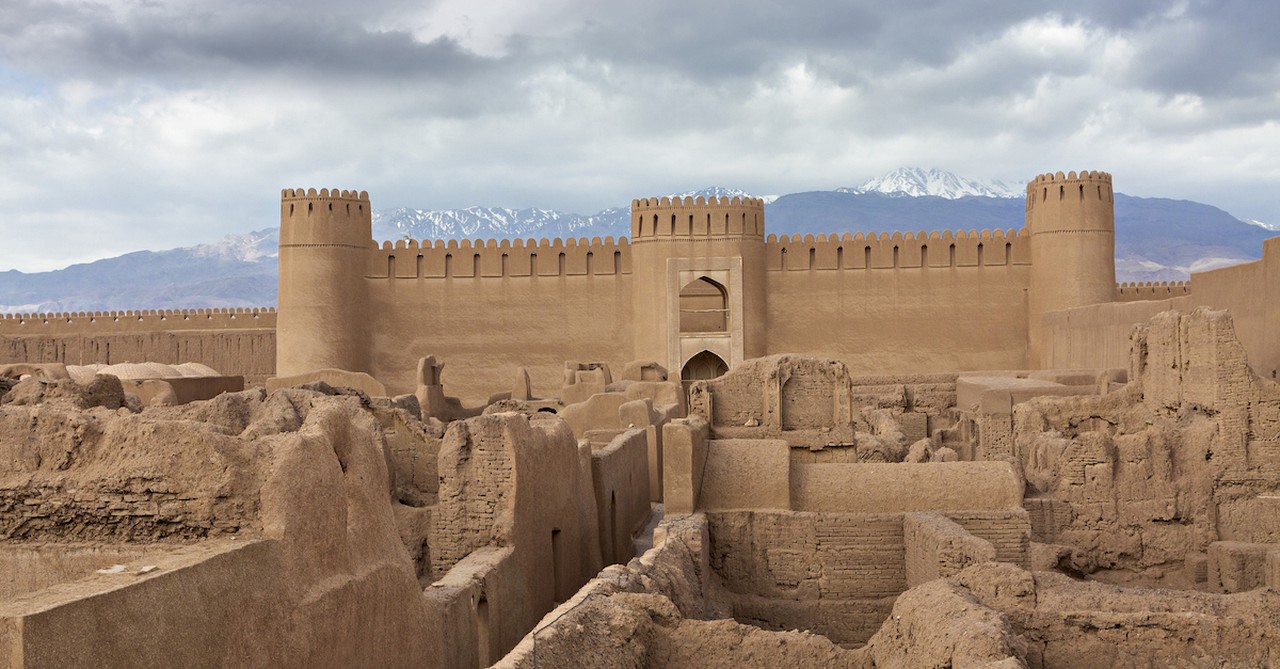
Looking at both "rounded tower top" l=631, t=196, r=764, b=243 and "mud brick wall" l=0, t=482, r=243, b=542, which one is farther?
"rounded tower top" l=631, t=196, r=764, b=243

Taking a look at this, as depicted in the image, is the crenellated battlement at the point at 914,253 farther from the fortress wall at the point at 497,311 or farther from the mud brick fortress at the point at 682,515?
the fortress wall at the point at 497,311

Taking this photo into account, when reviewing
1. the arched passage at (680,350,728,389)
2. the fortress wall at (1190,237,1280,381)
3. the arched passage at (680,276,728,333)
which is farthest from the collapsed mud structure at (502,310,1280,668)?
the arched passage at (680,276,728,333)

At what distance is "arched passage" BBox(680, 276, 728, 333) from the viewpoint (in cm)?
3321

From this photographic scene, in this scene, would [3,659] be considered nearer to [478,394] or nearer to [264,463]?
[264,463]

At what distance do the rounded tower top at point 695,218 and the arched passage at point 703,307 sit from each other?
1.20 metres

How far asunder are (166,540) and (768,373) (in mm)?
10002

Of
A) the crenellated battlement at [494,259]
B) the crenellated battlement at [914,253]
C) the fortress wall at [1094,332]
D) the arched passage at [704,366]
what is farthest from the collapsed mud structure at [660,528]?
the crenellated battlement at [494,259]

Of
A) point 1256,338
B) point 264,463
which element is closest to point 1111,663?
point 264,463

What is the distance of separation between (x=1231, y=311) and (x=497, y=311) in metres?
18.2

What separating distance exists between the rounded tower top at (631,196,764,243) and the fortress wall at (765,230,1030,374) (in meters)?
1.14

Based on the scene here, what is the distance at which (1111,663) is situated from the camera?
7348 millimetres

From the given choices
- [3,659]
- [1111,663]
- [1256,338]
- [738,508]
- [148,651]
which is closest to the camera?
[3,659]

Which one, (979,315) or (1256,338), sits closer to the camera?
(1256,338)

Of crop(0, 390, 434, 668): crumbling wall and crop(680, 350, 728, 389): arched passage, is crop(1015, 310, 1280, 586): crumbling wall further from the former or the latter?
crop(680, 350, 728, 389): arched passage
